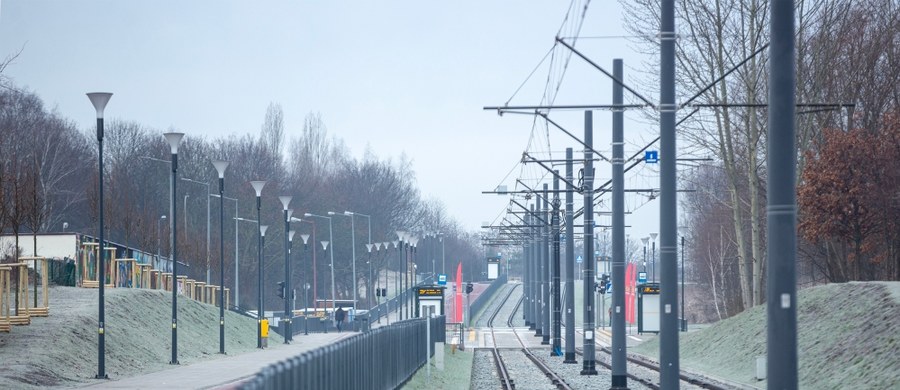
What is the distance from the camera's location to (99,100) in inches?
1351

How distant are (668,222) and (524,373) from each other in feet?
80.9

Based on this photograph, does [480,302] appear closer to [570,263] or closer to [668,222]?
[570,263]

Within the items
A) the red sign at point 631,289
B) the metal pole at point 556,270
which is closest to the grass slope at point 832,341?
the metal pole at point 556,270

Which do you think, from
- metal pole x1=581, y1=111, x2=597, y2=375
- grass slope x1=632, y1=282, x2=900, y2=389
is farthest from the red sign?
metal pole x1=581, y1=111, x2=597, y2=375

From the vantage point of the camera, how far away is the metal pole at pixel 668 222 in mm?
23031

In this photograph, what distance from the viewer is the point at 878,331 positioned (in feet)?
113

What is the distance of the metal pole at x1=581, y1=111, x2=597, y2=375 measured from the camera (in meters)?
39.0

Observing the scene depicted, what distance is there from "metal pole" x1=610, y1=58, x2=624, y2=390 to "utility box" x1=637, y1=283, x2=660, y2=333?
3502 centimetres

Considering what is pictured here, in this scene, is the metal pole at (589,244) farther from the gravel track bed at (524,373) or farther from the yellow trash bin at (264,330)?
the yellow trash bin at (264,330)

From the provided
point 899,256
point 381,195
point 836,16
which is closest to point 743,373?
point 899,256

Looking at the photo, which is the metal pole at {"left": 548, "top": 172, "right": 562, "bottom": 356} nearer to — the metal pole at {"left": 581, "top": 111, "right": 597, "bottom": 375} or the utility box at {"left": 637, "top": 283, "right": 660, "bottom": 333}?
the utility box at {"left": 637, "top": 283, "right": 660, "bottom": 333}

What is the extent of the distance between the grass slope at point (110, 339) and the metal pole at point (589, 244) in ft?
40.7

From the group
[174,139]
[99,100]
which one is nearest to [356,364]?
[99,100]

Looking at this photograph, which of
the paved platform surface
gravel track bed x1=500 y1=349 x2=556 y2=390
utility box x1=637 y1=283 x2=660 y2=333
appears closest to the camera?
the paved platform surface
